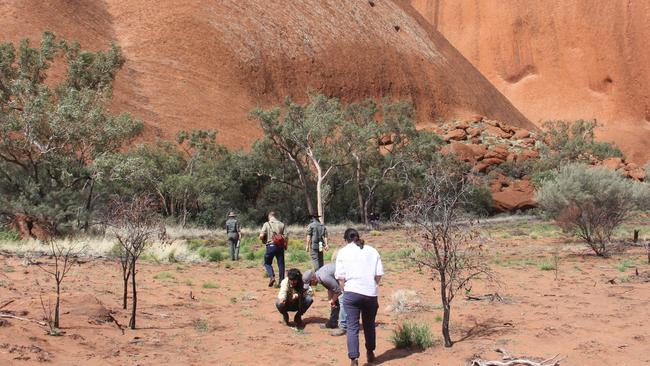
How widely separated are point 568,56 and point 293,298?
83.0 m

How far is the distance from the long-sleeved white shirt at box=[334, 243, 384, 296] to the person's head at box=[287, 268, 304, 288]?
1.70m

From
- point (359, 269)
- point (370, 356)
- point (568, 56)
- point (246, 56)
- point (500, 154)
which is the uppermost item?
point (568, 56)

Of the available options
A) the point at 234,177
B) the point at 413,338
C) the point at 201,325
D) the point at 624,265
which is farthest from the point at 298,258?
the point at 234,177

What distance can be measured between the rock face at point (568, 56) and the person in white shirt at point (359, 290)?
74.3 meters

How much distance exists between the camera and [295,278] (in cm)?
889

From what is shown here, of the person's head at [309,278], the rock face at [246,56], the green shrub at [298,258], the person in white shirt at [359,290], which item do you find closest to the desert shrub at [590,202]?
the green shrub at [298,258]

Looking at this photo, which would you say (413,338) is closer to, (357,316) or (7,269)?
(357,316)

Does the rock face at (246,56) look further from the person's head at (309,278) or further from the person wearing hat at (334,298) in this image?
the person wearing hat at (334,298)

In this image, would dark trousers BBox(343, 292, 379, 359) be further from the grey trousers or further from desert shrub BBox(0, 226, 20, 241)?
desert shrub BBox(0, 226, 20, 241)

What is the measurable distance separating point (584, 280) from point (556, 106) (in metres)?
72.8

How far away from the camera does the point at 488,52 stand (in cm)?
8762

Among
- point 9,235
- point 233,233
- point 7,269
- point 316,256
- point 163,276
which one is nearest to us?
point 7,269

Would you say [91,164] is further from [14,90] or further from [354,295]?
[354,295]

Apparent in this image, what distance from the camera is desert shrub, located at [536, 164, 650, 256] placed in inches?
682
